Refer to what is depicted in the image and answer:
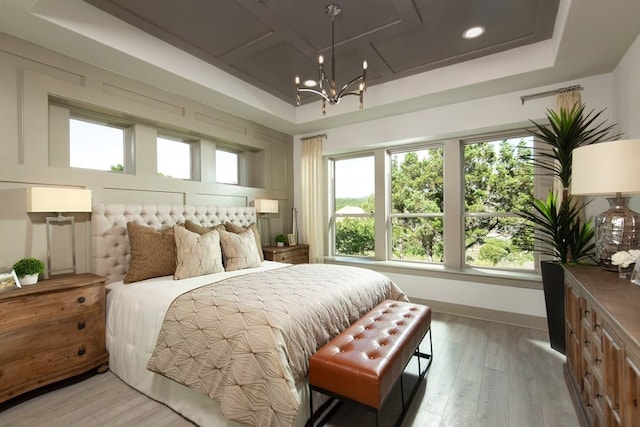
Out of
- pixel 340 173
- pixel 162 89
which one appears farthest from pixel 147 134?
pixel 340 173

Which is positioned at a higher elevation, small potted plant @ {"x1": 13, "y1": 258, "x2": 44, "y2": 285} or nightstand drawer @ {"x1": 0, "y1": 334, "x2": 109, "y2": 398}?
small potted plant @ {"x1": 13, "y1": 258, "x2": 44, "y2": 285}

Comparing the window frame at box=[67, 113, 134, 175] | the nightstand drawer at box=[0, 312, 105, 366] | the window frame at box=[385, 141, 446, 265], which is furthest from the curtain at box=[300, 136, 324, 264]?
the nightstand drawer at box=[0, 312, 105, 366]

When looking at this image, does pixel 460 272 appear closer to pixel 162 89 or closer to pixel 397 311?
pixel 397 311

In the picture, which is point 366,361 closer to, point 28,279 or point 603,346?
point 603,346

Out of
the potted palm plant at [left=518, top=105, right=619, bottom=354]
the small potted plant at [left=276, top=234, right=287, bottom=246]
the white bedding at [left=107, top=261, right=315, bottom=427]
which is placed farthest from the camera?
the small potted plant at [left=276, top=234, right=287, bottom=246]

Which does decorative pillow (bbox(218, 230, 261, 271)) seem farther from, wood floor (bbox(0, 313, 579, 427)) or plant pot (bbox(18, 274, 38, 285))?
plant pot (bbox(18, 274, 38, 285))

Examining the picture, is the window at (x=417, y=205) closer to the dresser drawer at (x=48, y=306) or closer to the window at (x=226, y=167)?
the window at (x=226, y=167)

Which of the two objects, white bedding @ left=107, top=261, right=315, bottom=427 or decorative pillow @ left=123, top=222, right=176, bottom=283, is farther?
decorative pillow @ left=123, top=222, right=176, bottom=283

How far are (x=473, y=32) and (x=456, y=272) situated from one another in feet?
8.77

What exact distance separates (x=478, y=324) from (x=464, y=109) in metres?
2.58

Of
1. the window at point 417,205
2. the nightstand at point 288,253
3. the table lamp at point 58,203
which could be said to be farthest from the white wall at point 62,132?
the window at point 417,205

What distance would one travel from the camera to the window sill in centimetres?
340

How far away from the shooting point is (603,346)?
1.38 m

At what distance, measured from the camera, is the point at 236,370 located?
1577 millimetres
